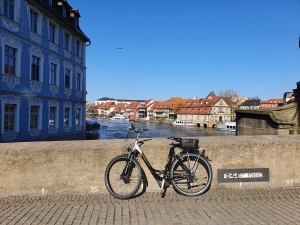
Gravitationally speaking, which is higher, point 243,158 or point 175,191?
point 243,158

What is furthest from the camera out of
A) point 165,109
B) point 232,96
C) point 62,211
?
point 165,109

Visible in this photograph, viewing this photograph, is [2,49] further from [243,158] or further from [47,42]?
[243,158]

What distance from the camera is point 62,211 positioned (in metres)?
3.96

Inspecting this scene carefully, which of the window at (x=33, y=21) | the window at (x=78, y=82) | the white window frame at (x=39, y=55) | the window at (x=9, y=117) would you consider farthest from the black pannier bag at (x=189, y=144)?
the window at (x=78, y=82)

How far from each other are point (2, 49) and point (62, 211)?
1591 centimetres

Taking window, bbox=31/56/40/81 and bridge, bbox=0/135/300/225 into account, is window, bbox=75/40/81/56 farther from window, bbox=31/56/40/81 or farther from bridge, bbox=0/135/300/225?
bridge, bbox=0/135/300/225

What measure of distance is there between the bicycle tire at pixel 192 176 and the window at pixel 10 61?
53.6 ft

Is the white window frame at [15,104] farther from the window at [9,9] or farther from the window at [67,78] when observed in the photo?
the window at [67,78]

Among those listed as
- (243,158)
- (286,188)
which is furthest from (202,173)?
(286,188)

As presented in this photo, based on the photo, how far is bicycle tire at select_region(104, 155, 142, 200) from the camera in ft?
14.9

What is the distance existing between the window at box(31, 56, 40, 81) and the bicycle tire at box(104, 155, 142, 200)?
58.5ft

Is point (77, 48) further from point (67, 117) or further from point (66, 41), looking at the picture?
point (67, 117)

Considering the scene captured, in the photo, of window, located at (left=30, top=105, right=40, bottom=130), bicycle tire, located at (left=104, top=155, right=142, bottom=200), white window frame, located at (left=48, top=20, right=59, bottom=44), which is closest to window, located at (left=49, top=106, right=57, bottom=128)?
window, located at (left=30, top=105, right=40, bottom=130)

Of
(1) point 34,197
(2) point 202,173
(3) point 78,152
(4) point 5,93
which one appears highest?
(4) point 5,93
